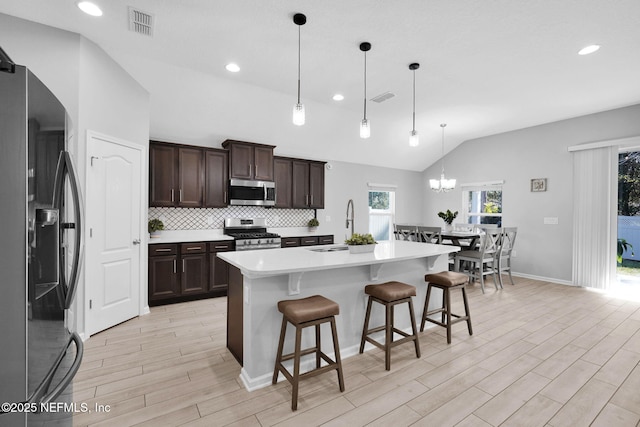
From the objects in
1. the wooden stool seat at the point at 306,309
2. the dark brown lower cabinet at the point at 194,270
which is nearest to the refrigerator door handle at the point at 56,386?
the wooden stool seat at the point at 306,309

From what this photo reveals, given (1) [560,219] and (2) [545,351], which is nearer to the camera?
(2) [545,351]

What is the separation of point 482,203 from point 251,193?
206 inches

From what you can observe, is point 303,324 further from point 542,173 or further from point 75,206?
point 542,173

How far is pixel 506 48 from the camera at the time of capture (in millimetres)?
3016

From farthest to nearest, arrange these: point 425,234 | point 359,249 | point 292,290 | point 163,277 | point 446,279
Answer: point 425,234 → point 163,277 → point 446,279 → point 359,249 → point 292,290

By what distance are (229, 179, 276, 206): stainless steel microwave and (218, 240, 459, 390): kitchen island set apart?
2139 mm

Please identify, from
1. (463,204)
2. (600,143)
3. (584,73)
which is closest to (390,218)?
(463,204)

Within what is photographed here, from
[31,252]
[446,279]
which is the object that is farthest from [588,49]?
[31,252]

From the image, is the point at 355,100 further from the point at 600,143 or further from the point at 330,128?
the point at 600,143

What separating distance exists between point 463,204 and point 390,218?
68.4 inches

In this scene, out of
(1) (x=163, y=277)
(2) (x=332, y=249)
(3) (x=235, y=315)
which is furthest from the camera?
(1) (x=163, y=277)

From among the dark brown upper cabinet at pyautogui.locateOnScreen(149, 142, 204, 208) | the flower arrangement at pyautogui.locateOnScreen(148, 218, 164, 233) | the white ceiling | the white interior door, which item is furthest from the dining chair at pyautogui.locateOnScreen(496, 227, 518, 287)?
the white interior door

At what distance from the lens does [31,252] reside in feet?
3.38

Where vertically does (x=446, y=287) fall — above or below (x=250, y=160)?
below
